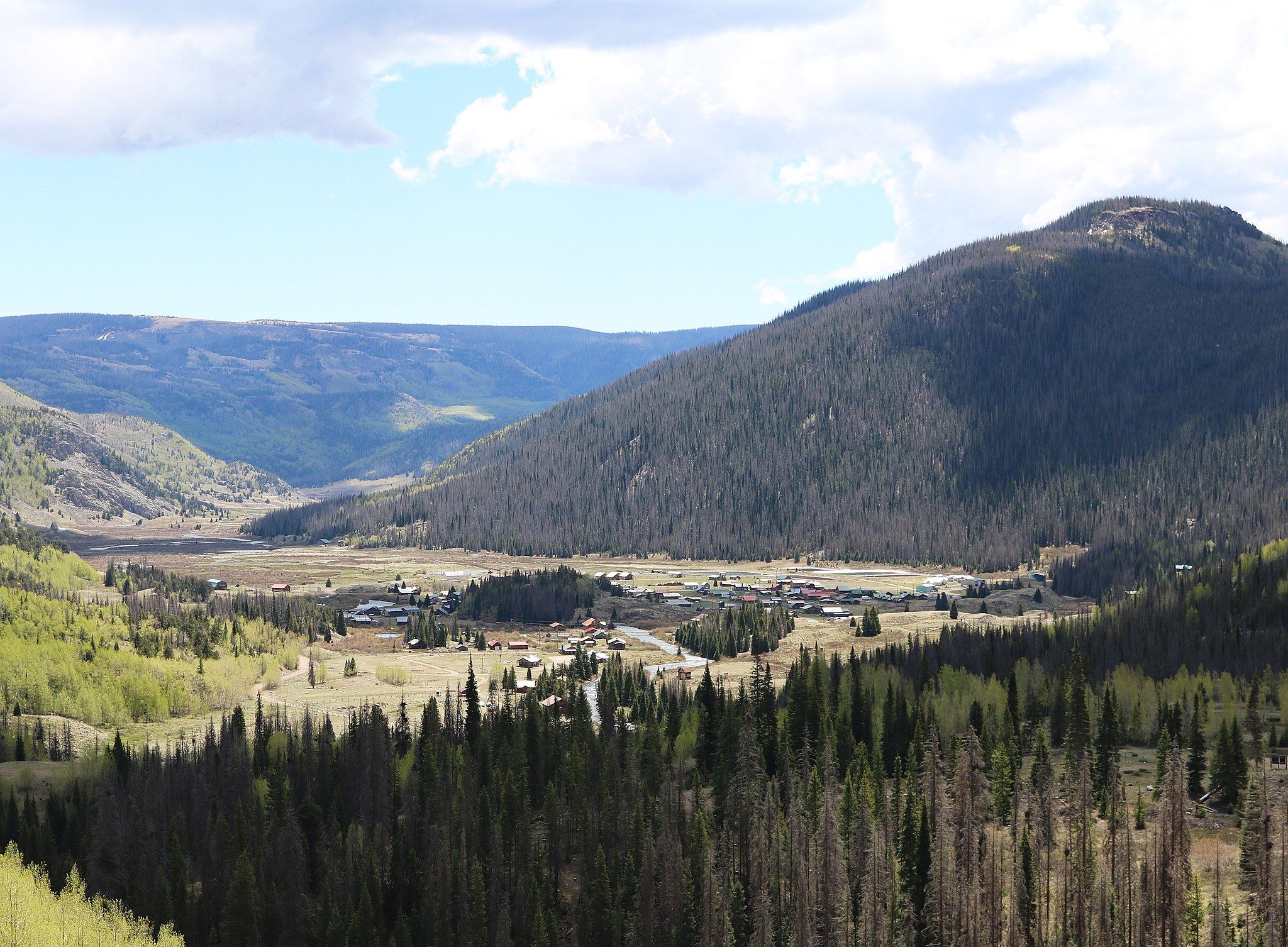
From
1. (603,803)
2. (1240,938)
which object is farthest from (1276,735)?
(603,803)

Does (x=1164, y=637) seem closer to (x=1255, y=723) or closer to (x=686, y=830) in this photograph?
(x=1255, y=723)

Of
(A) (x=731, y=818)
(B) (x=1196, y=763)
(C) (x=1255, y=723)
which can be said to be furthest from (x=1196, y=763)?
(A) (x=731, y=818)

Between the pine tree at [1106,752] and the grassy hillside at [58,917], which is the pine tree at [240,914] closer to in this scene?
the grassy hillside at [58,917]

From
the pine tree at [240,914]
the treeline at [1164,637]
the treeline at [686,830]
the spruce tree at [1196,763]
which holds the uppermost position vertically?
the treeline at [1164,637]

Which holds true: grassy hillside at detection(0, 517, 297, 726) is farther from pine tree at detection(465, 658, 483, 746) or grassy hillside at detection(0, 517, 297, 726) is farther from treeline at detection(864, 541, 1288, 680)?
treeline at detection(864, 541, 1288, 680)

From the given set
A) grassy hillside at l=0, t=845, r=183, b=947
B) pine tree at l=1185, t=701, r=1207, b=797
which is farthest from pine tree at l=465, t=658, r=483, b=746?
pine tree at l=1185, t=701, r=1207, b=797

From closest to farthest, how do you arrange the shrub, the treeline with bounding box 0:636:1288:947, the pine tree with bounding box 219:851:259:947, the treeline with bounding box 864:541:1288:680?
the treeline with bounding box 0:636:1288:947
the pine tree with bounding box 219:851:259:947
the treeline with bounding box 864:541:1288:680
the shrub

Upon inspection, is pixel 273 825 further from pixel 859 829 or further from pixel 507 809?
pixel 859 829

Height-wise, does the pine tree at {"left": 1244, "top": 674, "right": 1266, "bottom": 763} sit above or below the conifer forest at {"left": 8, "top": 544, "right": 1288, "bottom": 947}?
above

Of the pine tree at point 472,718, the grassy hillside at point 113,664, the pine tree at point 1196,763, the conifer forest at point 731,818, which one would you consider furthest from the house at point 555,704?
the pine tree at point 1196,763
